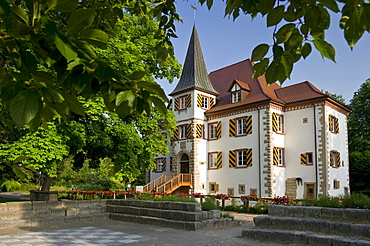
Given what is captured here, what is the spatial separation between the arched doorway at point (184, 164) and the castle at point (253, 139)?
0.08 metres

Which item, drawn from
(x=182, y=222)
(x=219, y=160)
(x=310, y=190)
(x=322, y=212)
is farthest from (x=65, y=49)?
(x=219, y=160)

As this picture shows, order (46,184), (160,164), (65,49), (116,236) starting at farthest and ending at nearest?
(160,164) → (46,184) → (116,236) → (65,49)

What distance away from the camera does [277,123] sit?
26969mm

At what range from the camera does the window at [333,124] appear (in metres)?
25.7

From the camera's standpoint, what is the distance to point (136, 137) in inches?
651

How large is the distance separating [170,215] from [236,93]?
723 inches

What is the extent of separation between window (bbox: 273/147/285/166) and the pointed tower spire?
8081 mm

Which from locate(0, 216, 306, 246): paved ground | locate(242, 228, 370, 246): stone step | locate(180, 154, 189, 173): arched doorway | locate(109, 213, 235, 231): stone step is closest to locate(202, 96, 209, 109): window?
locate(180, 154, 189, 173): arched doorway

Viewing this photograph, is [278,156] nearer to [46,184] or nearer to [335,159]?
[335,159]

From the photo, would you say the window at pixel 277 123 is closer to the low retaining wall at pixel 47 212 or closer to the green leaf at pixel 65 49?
the low retaining wall at pixel 47 212

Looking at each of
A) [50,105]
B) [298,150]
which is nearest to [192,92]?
[298,150]

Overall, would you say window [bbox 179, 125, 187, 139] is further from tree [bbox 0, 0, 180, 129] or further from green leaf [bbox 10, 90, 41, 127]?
green leaf [bbox 10, 90, 41, 127]

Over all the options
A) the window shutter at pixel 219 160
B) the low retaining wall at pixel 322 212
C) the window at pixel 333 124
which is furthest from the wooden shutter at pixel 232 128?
the low retaining wall at pixel 322 212

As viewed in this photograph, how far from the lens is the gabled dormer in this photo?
28.8 metres
